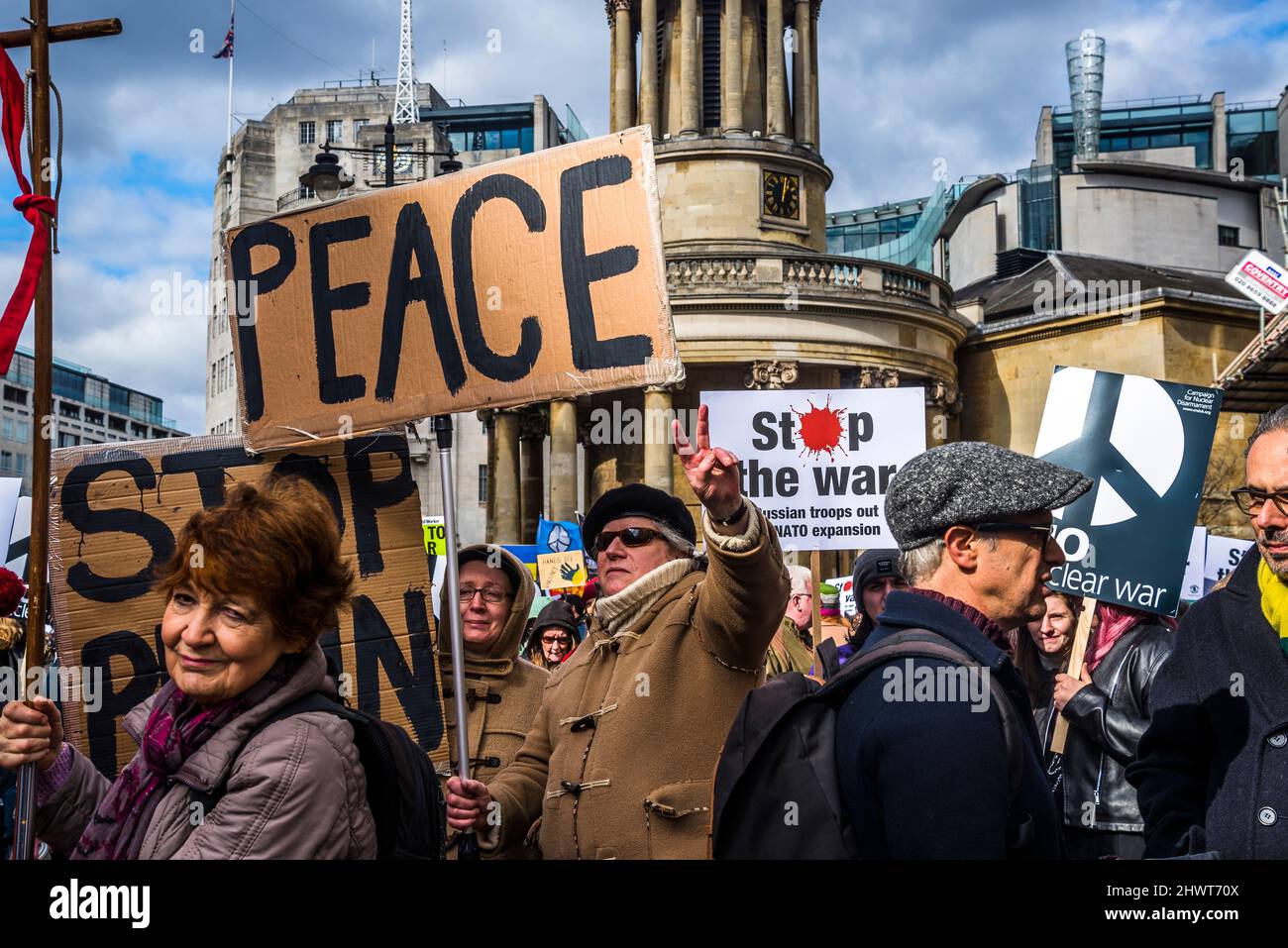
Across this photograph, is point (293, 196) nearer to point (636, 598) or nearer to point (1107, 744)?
point (1107, 744)

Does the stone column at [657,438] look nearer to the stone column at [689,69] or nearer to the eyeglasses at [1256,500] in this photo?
the stone column at [689,69]

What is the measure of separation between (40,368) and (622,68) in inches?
1289

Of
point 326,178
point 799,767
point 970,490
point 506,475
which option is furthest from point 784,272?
point 799,767

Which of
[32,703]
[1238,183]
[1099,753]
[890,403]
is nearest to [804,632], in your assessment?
[890,403]

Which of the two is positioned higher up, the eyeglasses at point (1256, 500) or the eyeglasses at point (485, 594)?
the eyeglasses at point (1256, 500)

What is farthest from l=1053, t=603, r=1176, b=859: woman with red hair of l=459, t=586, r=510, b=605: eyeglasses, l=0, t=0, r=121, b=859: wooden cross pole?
l=0, t=0, r=121, b=859: wooden cross pole

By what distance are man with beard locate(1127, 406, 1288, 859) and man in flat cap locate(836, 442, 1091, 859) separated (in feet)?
2.69

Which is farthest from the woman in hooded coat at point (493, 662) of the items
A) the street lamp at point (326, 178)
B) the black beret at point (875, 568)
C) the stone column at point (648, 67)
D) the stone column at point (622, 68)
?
the stone column at point (622, 68)

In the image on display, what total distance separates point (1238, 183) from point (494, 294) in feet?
181

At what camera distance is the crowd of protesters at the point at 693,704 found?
276cm

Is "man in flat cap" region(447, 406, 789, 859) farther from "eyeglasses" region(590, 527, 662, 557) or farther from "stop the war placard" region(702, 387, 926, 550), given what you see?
"stop the war placard" region(702, 387, 926, 550)

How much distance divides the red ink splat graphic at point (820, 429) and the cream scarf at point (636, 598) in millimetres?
4685

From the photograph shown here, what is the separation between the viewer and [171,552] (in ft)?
15.5
